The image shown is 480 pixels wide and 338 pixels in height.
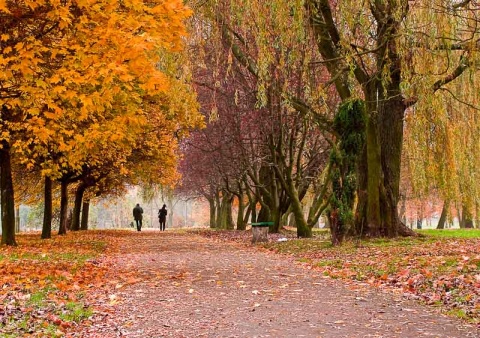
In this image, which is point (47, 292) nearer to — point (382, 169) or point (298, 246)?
point (298, 246)

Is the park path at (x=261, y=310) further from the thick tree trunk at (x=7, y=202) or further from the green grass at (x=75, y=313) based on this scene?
the thick tree trunk at (x=7, y=202)

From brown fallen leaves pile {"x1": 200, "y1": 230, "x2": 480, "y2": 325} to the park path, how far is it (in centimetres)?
41

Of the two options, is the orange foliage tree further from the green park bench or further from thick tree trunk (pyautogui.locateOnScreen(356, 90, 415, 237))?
the green park bench

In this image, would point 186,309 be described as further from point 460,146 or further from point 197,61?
point 460,146

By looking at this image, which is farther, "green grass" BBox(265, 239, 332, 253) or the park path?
"green grass" BBox(265, 239, 332, 253)

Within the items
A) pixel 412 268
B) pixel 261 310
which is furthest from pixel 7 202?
pixel 261 310

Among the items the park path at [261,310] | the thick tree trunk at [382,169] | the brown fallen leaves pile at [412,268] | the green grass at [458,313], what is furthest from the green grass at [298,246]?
the green grass at [458,313]

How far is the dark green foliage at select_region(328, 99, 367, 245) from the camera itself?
1562 centimetres

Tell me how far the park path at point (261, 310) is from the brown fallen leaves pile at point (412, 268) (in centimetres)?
41

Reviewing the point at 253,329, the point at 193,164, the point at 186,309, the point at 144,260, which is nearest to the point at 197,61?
the point at 144,260

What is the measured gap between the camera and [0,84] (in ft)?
39.0

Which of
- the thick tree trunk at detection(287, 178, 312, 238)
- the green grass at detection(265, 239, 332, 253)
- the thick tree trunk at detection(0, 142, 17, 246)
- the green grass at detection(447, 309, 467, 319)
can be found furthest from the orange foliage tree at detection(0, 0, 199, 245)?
the thick tree trunk at detection(287, 178, 312, 238)

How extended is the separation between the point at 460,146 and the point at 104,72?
13771mm

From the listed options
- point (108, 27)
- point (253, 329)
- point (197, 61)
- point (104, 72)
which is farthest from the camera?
point (197, 61)
